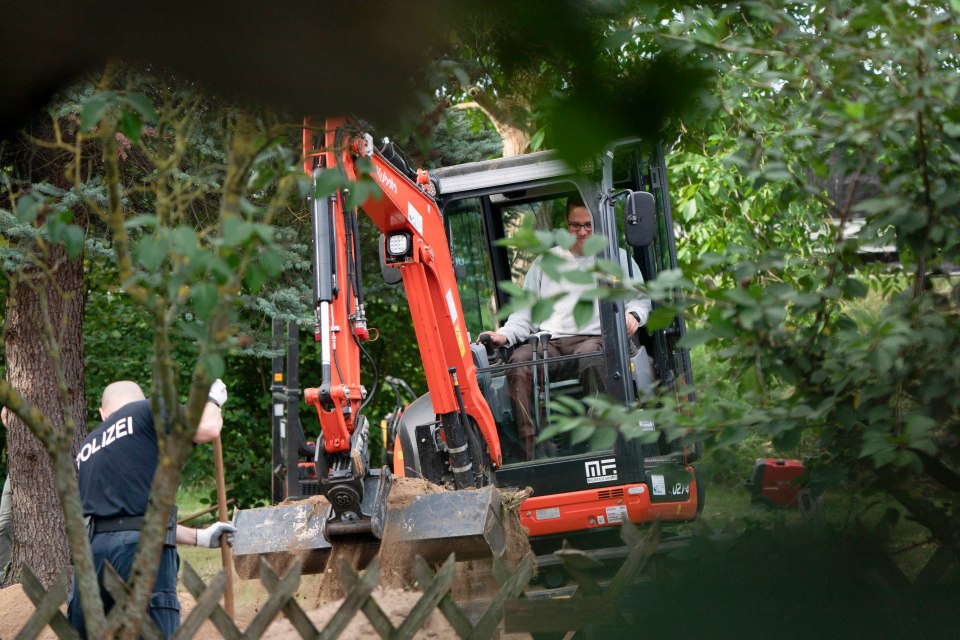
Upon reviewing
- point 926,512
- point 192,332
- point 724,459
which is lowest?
point 926,512

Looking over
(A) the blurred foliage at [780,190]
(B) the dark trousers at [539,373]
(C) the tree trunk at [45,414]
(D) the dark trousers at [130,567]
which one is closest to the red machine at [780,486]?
(A) the blurred foliage at [780,190]

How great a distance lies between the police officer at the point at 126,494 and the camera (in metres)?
4.43

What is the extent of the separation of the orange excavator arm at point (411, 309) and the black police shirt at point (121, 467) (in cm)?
140

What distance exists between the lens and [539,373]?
7289mm

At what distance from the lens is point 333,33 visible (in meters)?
1.75

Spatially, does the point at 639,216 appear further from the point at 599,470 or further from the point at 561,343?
the point at 599,470

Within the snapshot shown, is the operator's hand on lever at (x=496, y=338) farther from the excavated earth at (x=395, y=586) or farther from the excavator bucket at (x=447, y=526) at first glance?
the excavator bucket at (x=447, y=526)

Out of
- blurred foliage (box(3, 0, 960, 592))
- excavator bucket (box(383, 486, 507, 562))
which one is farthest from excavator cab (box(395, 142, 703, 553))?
blurred foliage (box(3, 0, 960, 592))

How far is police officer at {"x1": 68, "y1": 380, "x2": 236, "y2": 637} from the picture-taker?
14.5 ft

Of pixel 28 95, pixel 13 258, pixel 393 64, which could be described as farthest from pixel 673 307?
pixel 13 258

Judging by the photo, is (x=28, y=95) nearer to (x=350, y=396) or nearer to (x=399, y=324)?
(x=350, y=396)

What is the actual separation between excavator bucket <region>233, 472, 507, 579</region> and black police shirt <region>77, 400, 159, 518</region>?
5.33 ft

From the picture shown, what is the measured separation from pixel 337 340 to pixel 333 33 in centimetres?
444

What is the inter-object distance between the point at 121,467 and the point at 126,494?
0.12 m
